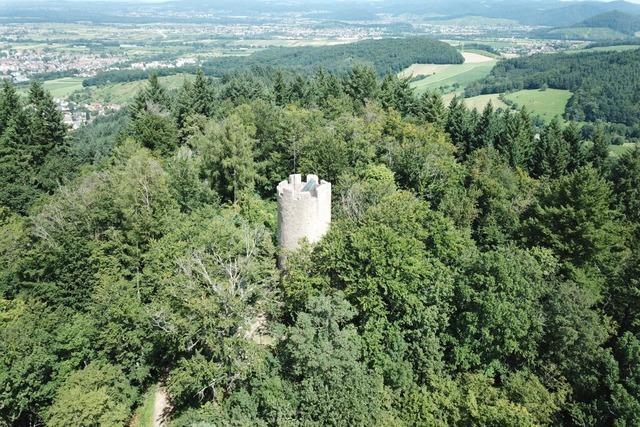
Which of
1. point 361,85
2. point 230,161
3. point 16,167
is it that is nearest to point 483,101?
point 361,85

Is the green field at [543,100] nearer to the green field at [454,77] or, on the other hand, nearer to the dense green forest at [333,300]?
the green field at [454,77]

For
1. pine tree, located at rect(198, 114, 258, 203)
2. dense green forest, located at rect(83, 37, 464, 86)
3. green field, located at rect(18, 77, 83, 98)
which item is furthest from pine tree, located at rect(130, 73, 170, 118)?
green field, located at rect(18, 77, 83, 98)

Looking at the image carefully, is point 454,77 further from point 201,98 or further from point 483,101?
point 201,98

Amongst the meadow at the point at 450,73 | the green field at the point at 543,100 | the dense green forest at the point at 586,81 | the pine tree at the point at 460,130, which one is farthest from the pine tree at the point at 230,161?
the meadow at the point at 450,73

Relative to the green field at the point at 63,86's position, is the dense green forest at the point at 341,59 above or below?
above

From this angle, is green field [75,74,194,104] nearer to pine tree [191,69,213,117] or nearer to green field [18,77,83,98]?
green field [18,77,83,98]

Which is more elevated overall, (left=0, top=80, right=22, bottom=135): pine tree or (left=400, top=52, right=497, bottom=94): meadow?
(left=0, top=80, right=22, bottom=135): pine tree
